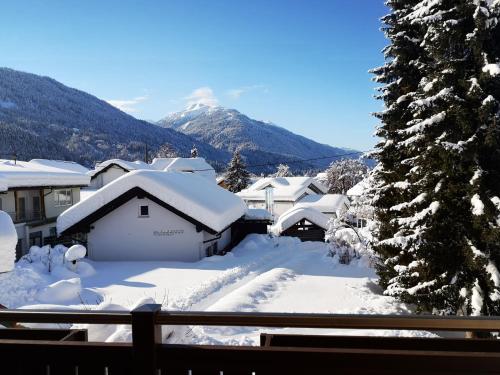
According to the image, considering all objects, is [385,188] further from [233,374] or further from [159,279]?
Answer: [233,374]

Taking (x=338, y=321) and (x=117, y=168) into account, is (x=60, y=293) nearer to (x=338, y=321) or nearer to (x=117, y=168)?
(x=338, y=321)

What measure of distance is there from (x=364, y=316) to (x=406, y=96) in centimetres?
1297

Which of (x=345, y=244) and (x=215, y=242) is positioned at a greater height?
(x=345, y=244)

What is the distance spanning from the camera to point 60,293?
15.4 m

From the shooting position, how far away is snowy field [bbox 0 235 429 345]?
14.5 metres

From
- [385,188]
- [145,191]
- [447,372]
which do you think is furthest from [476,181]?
[145,191]

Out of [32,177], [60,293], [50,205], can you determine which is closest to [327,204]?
[50,205]

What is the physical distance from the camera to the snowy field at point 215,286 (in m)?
14.5

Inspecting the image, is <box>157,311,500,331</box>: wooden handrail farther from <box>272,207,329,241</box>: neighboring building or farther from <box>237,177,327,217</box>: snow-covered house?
<box>237,177,327,217</box>: snow-covered house

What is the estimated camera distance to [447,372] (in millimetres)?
3043

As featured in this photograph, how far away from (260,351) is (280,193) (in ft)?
178

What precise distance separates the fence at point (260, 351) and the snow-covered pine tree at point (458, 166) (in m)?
8.03

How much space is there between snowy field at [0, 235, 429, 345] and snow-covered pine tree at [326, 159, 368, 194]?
54.1m

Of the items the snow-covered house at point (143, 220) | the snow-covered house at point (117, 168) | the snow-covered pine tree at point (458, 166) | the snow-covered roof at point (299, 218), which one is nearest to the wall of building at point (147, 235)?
the snow-covered house at point (143, 220)
